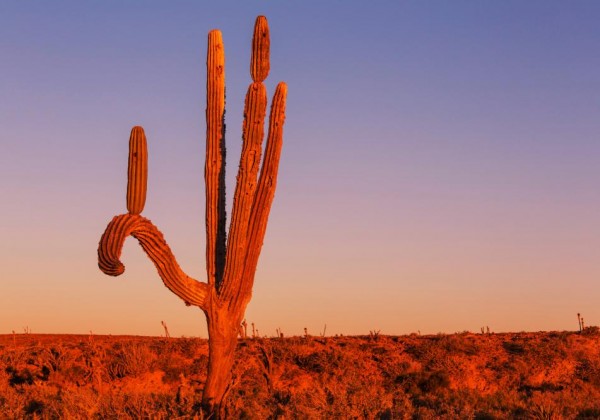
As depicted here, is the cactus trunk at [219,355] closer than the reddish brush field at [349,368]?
Yes

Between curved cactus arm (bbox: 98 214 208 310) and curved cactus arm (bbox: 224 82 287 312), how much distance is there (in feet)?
2.41

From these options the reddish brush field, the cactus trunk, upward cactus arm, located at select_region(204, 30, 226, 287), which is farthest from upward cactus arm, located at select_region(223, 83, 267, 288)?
the reddish brush field

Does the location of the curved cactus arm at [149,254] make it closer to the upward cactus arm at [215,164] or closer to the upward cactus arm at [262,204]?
the upward cactus arm at [215,164]

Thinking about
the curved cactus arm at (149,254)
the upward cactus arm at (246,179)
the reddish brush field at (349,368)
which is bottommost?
the reddish brush field at (349,368)

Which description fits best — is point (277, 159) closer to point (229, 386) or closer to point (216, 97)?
point (216, 97)

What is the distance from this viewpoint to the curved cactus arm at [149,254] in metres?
13.2

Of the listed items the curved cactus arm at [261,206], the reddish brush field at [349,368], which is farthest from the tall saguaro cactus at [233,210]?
the reddish brush field at [349,368]

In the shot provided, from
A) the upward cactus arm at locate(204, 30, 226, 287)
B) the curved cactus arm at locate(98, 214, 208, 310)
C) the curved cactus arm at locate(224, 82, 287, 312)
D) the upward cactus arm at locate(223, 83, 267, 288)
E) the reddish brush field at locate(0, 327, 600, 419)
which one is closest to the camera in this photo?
the curved cactus arm at locate(98, 214, 208, 310)

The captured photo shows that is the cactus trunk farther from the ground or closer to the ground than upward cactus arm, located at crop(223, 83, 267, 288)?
closer to the ground

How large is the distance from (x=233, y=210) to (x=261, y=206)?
1.82 ft

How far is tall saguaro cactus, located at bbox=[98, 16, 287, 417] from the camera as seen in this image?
1494 cm

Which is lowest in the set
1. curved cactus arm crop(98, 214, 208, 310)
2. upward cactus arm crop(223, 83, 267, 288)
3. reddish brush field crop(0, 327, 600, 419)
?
reddish brush field crop(0, 327, 600, 419)

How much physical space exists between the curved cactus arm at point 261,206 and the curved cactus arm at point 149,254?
73 cm

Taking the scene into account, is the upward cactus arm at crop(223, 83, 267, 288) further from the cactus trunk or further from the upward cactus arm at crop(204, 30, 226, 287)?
the cactus trunk
